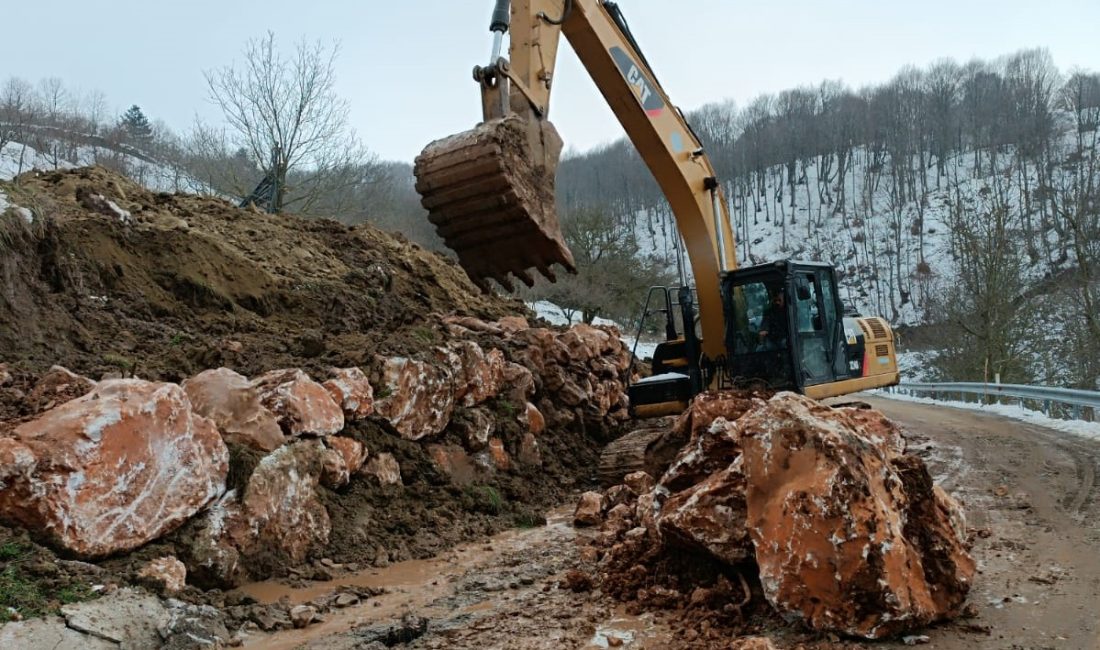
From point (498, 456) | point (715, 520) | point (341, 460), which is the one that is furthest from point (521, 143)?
point (498, 456)

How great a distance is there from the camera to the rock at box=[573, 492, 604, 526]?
631cm

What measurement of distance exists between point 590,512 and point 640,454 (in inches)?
60.4

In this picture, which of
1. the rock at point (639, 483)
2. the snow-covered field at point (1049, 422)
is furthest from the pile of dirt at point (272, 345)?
the snow-covered field at point (1049, 422)

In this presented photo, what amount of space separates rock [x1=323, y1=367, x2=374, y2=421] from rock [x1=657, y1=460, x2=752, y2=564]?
312 cm

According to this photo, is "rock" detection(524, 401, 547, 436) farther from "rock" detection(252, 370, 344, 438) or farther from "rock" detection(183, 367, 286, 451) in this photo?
"rock" detection(183, 367, 286, 451)

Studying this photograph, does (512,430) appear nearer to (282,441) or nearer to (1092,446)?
(282,441)

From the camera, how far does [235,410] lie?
5.30 m

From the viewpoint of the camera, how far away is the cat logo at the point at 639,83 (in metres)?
7.17

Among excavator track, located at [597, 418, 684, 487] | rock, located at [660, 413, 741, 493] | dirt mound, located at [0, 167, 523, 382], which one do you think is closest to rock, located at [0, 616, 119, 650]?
→ dirt mound, located at [0, 167, 523, 382]

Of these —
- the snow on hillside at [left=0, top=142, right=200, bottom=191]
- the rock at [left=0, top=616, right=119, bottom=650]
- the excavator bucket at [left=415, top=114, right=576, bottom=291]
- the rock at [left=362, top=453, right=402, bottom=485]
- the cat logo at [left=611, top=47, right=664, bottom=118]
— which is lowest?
the rock at [left=0, top=616, right=119, bottom=650]

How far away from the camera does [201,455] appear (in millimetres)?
4738

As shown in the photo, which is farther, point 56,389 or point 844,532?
point 56,389

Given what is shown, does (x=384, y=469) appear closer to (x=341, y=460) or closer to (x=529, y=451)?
(x=341, y=460)

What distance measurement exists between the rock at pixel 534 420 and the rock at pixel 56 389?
183 inches
